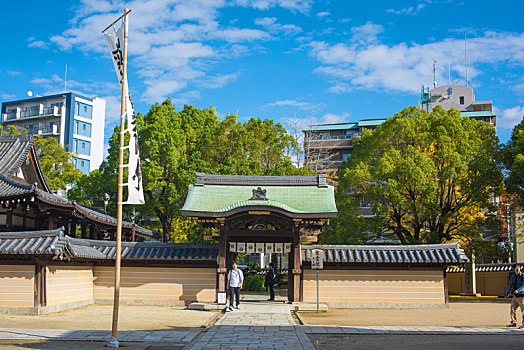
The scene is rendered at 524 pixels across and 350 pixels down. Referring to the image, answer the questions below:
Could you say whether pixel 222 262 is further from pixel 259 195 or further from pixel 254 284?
pixel 254 284

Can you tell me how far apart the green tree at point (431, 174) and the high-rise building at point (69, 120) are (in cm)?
4163

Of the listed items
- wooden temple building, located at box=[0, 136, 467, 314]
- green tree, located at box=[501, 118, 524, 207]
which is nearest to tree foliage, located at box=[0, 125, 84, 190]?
wooden temple building, located at box=[0, 136, 467, 314]

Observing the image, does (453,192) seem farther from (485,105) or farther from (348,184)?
(485,105)

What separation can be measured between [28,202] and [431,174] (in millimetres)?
20112

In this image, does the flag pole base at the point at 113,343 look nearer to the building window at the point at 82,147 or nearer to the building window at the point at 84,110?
the building window at the point at 82,147

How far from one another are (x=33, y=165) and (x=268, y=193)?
11942 millimetres

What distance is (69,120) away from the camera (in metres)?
60.3

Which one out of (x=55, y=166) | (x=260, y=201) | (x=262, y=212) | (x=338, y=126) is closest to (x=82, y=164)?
(x=55, y=166)

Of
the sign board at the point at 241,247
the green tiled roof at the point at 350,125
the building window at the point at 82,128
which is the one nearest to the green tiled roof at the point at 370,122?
the green tiled roof at the point at 350,125

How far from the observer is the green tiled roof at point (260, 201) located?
65.2 feet

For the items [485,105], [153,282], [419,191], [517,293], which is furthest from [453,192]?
[485,105]

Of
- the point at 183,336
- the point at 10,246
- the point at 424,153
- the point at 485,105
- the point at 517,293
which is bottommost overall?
the point at 183,336

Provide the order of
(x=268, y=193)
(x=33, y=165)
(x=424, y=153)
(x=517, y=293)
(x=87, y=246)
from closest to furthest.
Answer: (x=517, y=293)
(x=87, y=246)
(x=268, y=193)
(x=33, y=165)
(x=424, y=153)

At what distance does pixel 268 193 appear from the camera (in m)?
23.1
